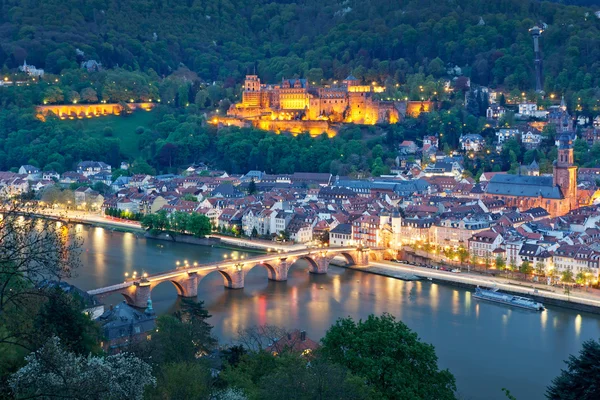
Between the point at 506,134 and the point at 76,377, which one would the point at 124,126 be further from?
the point at 76,377

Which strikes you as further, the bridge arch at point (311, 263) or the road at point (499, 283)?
the bridge arch at point (311, 263)

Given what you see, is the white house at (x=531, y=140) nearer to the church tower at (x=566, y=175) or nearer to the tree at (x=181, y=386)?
the church tower at (x=566, y=175)

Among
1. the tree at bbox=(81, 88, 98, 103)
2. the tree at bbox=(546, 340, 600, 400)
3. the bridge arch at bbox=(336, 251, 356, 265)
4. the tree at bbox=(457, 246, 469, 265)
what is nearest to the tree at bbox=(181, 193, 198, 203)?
the bridge arch at bbox=(336, 251, 356, 265)

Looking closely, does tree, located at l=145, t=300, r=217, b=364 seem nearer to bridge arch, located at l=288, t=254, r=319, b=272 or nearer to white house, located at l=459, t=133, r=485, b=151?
bridge arch, located at l=288, t=254, r=319, b=272

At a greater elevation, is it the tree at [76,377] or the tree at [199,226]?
the tree at [76,377]

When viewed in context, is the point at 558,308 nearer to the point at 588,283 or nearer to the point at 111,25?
the point at 588,283

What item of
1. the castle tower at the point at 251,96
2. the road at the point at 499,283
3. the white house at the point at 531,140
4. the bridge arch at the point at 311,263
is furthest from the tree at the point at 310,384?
the castle tower at the point at 251,96

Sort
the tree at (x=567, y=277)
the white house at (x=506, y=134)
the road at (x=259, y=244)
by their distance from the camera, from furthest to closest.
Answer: the white house at (x=506, y=134) → the road at (x=259, y=244) → the tree at (x=567, y=277)
